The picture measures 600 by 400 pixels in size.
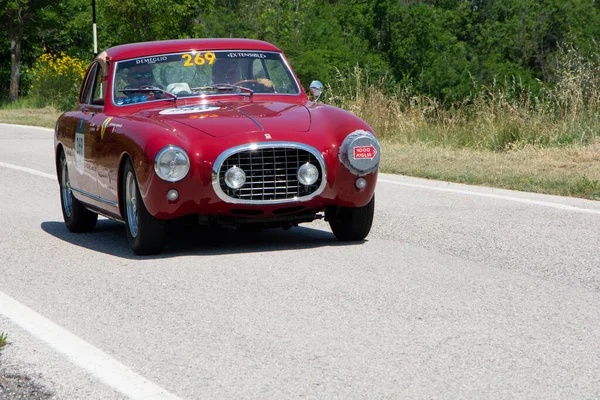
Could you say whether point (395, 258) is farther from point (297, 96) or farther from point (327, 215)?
point (297, 96)

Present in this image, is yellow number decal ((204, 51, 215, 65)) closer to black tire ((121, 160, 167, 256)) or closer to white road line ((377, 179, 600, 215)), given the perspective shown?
black tire ((121, 160, 167, 256))

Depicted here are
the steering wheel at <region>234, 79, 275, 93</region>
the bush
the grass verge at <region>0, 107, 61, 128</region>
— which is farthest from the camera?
the bush

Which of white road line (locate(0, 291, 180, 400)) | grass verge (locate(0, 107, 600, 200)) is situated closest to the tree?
grass verge (locate(0, 107, 600, 200))

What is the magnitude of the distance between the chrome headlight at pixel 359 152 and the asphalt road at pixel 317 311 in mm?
584

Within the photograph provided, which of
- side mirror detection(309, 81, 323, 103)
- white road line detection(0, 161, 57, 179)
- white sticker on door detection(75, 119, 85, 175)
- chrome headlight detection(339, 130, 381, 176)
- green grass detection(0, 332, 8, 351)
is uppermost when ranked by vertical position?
side mirror detection(309, 81, 323, 103)

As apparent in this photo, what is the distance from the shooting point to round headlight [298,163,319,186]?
23.9 ft

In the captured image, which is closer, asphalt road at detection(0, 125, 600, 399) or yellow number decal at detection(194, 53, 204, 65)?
asphalt road at detection(0, 125, 600, 399)

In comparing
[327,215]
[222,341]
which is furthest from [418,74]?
[222,341]

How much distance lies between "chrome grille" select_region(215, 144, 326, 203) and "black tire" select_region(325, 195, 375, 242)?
526mm

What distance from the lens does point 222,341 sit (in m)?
4.97

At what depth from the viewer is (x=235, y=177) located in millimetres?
7164

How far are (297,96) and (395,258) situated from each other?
2024 mm

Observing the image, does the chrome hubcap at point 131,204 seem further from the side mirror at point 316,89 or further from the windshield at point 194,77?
the side mirror at point 316,89

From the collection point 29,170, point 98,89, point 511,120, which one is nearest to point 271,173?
point 98,89
